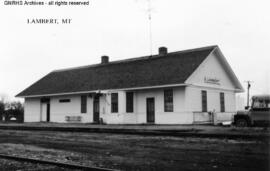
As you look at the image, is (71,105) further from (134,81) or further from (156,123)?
(156,123)

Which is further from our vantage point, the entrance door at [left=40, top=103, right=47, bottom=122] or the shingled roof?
the entrance door at [left=40, top=103, right=47, bottom=122]

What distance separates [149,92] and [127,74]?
145 inches

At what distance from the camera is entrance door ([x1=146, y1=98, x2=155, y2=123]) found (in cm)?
2580

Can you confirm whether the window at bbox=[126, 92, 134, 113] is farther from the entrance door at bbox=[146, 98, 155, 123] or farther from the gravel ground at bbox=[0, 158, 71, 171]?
the gravel ground at bbox=[0, 158, 71, 171]

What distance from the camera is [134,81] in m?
26.8

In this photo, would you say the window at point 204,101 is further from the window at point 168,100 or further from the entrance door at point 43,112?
the entrance door at point 43,112

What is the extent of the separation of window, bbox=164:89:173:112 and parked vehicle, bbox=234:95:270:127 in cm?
568

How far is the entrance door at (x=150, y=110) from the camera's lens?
25.8 meters

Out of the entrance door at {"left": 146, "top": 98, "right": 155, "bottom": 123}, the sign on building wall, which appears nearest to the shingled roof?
the entrance door at {"left": 146, "top": 98, "right": 155, "bottom": 123}

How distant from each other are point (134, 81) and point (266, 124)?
1085 cm

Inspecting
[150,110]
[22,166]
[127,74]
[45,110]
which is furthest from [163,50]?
[22,166]

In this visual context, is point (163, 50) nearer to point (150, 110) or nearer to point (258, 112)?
point (150, 110)

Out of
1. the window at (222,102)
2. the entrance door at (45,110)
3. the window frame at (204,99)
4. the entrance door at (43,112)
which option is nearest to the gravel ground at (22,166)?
the window frame at (204,99)

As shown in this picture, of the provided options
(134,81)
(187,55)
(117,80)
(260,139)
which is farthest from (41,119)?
(260,139)
